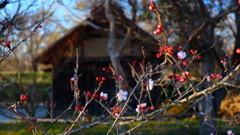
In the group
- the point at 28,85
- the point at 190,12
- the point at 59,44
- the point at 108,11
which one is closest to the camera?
the point at 108,11

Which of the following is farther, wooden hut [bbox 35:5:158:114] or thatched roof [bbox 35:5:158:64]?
wooden hut [bbox 35:5:158:114]

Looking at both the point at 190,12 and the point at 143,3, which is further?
the point at 143,3

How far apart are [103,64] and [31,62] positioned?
279 centimetres

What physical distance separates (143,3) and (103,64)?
335cm

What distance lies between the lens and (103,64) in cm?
1266

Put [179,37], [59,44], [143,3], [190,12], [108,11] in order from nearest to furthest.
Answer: [108,11] < [190,12] < [179,37] < [143,3] < [59,44]

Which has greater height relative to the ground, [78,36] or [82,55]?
[78,36]

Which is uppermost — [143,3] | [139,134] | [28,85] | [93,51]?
[143,3]

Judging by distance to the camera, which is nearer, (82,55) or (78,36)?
(78,36)

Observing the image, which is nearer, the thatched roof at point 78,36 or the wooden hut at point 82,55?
the thatched roof at point 78,36

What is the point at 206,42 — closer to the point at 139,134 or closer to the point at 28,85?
the point at 139,134

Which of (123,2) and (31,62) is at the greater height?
(123,2)

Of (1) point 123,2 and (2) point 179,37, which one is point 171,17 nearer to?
(2) point 179,37

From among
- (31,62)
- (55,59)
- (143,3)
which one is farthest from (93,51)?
(143,3)
